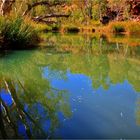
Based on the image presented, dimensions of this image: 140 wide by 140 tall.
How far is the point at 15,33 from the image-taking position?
12.0m

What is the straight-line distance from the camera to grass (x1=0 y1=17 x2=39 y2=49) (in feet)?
37.7

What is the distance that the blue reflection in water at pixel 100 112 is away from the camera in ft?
12.6

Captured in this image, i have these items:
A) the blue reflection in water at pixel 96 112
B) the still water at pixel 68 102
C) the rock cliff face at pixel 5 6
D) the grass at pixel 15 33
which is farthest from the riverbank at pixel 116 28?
the blue reflection in water at pixel 96 112

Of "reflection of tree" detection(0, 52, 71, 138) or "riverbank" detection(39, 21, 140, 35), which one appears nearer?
"reflection of tree" detection(0, 52, 71, 138)

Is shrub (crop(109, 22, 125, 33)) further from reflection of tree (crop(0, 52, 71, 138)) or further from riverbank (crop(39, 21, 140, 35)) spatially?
reflection of tree (crop(0, 52, 71, 138))

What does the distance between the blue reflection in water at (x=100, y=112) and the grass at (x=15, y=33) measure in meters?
5.16

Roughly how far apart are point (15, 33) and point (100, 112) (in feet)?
25.6

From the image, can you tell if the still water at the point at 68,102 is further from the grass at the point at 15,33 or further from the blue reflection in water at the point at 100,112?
the grass at the point at 15,33

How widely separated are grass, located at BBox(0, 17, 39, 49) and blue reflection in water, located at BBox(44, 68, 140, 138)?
5.16 meters

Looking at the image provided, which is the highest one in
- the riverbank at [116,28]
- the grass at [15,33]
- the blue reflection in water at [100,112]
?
the blue reflection in water at [100,112]

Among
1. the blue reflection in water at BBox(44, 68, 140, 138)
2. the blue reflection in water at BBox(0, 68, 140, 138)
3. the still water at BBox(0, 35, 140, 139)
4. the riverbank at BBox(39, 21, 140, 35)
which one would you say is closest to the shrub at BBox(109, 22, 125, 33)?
the riverbank at BBox(39, 21, 140, 35)

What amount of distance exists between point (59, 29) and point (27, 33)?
21270 millimetres

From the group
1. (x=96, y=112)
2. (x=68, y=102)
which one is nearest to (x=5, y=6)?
(x=68, y=102)

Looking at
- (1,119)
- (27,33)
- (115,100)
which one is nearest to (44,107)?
(1,119)
